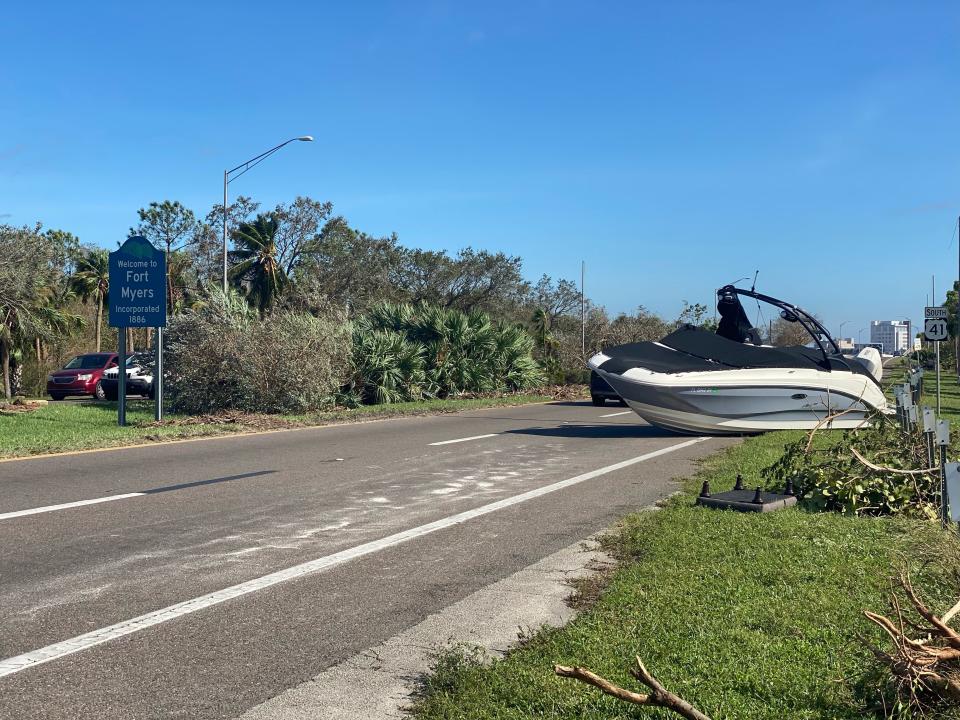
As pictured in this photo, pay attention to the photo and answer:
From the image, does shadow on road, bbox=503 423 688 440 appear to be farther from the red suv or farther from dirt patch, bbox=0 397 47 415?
the red suv

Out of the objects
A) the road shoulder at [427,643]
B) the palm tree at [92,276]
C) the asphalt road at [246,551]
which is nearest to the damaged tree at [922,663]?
the road shoulder at [427,643]

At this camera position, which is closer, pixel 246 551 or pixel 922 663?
pixel 922 663

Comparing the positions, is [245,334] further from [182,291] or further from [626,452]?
[182,291]

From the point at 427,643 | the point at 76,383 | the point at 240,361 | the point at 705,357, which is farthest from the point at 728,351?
the point at 76,383

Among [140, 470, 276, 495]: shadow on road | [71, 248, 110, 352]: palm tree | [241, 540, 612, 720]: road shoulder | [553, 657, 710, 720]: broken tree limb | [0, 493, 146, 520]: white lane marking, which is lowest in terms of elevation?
[241, 540, 612, 720]: road shoulder

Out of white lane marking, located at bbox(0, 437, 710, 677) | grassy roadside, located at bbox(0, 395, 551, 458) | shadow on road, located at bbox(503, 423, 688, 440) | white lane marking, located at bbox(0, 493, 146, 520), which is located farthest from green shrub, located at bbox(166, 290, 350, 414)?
white lane marking, located at bbox(0, 437, 710, 677)

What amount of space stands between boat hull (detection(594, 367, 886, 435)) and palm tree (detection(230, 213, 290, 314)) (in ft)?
111

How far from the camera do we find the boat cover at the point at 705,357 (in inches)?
646

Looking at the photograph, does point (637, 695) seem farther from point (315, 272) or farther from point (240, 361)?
point (315, 272)

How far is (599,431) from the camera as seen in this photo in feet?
59.0

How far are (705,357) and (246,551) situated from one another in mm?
11699

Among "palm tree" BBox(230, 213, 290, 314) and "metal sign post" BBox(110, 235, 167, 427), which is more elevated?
"palm tree" BBox(230, 213, 290, 314)

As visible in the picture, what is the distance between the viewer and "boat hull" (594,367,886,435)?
52.3ft

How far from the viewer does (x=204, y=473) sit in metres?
11.4
